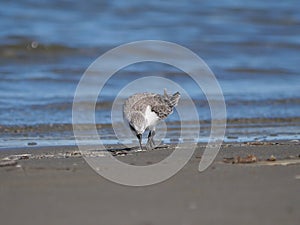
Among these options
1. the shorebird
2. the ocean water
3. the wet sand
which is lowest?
the wet sand

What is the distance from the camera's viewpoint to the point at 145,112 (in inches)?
299

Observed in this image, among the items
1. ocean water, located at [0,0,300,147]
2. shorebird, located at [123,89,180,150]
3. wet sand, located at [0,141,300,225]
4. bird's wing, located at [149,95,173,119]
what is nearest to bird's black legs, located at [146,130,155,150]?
shorebird, located at [123,89,180,150]

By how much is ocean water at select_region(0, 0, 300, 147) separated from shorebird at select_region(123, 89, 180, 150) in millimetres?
974

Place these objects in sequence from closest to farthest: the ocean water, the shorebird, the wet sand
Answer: the wet sand < the shorebird < the ocean water

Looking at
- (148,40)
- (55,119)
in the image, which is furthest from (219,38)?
(55,119)

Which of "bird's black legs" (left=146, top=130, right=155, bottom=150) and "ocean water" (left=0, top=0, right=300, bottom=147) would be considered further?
"ocean water" (left=0, top=0, right=300, bottom=147)

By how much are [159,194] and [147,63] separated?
8973 mm

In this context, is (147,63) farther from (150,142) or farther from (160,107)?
(150,142)

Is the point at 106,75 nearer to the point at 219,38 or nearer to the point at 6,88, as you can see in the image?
the point at 6,88

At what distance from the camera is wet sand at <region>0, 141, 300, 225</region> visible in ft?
15.8

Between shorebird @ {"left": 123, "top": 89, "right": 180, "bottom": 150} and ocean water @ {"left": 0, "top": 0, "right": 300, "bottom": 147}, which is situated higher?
ocean water @ {"left": 0, "top": 0, "right": 300, "bottom": 147}

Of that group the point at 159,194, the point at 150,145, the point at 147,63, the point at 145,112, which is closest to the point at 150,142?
the point at 150,145

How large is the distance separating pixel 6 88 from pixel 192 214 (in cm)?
737

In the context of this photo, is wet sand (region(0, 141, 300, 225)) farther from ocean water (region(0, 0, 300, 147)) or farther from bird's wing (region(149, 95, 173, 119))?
ocean water (region(0, 0, 300, 147))
